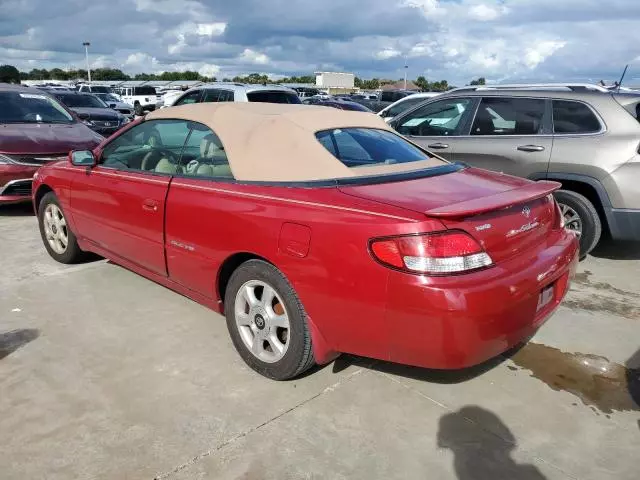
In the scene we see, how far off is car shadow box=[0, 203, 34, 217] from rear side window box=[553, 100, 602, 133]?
6648mm

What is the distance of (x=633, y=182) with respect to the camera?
493 cm

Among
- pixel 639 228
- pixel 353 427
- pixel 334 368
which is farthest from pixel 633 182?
pixel 353 427

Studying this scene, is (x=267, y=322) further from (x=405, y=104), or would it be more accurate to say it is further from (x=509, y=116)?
(x=405, y=104)

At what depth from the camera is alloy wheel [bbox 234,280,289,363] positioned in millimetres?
3061

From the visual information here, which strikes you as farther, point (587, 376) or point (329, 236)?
point (587, 376)

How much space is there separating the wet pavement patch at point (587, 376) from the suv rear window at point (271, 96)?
7940 millimetres

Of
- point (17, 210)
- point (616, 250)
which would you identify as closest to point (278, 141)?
point (616, 250)

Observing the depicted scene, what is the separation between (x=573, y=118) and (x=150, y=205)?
13.7 ft

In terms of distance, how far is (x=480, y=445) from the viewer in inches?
104

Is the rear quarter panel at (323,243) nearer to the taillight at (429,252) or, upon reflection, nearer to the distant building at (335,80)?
the taillight at (429,252)

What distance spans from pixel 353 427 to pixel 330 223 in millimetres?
1057

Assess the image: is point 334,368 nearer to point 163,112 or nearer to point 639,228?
point 163,112

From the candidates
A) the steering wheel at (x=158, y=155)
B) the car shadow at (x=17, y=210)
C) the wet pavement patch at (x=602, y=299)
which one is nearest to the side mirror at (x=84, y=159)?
the steering wheel at (x=158, y=155)

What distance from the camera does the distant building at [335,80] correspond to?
76688 mm
